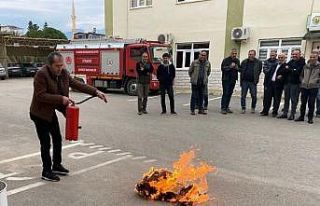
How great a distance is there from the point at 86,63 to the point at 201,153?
44.0 feet

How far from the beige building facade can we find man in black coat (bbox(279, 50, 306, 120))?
6.14m

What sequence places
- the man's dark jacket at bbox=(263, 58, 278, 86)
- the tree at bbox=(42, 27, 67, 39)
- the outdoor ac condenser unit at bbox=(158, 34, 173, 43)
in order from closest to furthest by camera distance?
the man's dark jacket at bbox=(263, 58, 278, 86) < the outdoor ac condenser unit at bbox=(158, 34, 173, 43) < the tree at bbox=(42, 27, 67, 39)

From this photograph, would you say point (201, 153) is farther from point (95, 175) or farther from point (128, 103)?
point (128, 103)

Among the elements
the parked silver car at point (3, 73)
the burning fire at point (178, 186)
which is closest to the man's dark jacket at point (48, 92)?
the burning fire at point (178, 186)

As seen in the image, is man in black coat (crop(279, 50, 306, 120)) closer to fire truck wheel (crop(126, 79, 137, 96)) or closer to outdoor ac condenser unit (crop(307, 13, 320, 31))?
outdoor ac condenser unit (crop(307, 13, 320, 31))

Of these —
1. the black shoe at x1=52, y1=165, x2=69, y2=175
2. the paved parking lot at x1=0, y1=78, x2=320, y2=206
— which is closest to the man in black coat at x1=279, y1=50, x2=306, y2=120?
the paved parking lot at x1=0, y1=78, x2=320, y2=206

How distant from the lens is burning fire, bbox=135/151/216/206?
13.7 ft

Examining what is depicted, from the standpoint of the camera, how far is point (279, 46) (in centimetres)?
1689

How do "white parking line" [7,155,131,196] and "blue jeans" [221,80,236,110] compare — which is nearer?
"white parking line" [7,155,131,196]

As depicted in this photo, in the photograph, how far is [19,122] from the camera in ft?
30.9

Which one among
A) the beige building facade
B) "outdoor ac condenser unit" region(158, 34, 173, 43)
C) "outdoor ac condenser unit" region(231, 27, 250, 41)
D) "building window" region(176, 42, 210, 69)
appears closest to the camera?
the beige building facade

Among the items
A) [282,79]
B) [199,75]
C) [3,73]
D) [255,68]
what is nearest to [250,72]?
[255,68]

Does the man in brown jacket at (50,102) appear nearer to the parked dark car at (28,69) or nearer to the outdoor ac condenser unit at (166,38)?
the outdoor ac condenser unit at (166,38)

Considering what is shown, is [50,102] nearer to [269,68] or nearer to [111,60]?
[269,68]
